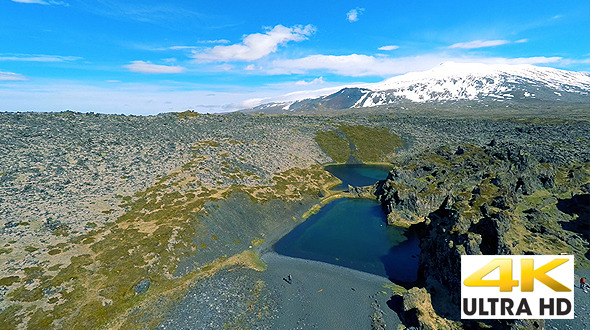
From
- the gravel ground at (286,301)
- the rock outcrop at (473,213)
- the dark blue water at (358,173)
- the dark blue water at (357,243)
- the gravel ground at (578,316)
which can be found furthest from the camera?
the dark blue water at (358,173)

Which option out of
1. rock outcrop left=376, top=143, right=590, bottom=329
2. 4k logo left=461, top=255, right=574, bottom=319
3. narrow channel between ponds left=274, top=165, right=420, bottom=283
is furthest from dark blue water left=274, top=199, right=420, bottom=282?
4k logo left=461, top=255, right=574, bottom=319

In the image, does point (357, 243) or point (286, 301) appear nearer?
point (286, 301)

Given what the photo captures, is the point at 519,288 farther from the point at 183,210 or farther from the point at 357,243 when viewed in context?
the point at 183,210

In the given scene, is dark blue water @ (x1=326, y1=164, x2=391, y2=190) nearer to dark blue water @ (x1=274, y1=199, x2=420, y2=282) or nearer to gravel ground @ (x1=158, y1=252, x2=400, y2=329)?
dark blue water @ (x1=274, y1=199, x2=420, y2=282)

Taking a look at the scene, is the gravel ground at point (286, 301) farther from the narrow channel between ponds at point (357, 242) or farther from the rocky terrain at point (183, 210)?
Result: the narrow channel between ponds at point (357, 242)

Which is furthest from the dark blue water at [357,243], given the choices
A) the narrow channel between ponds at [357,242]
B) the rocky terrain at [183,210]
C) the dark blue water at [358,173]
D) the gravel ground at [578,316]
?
the dark blue water at [358,173]

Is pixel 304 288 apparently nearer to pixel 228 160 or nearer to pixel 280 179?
pixel 280 179

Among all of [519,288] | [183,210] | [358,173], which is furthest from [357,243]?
[358,173]

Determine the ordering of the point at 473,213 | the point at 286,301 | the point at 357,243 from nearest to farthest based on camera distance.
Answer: the point at 286,301, the point at 473,213, the point at 357,243
